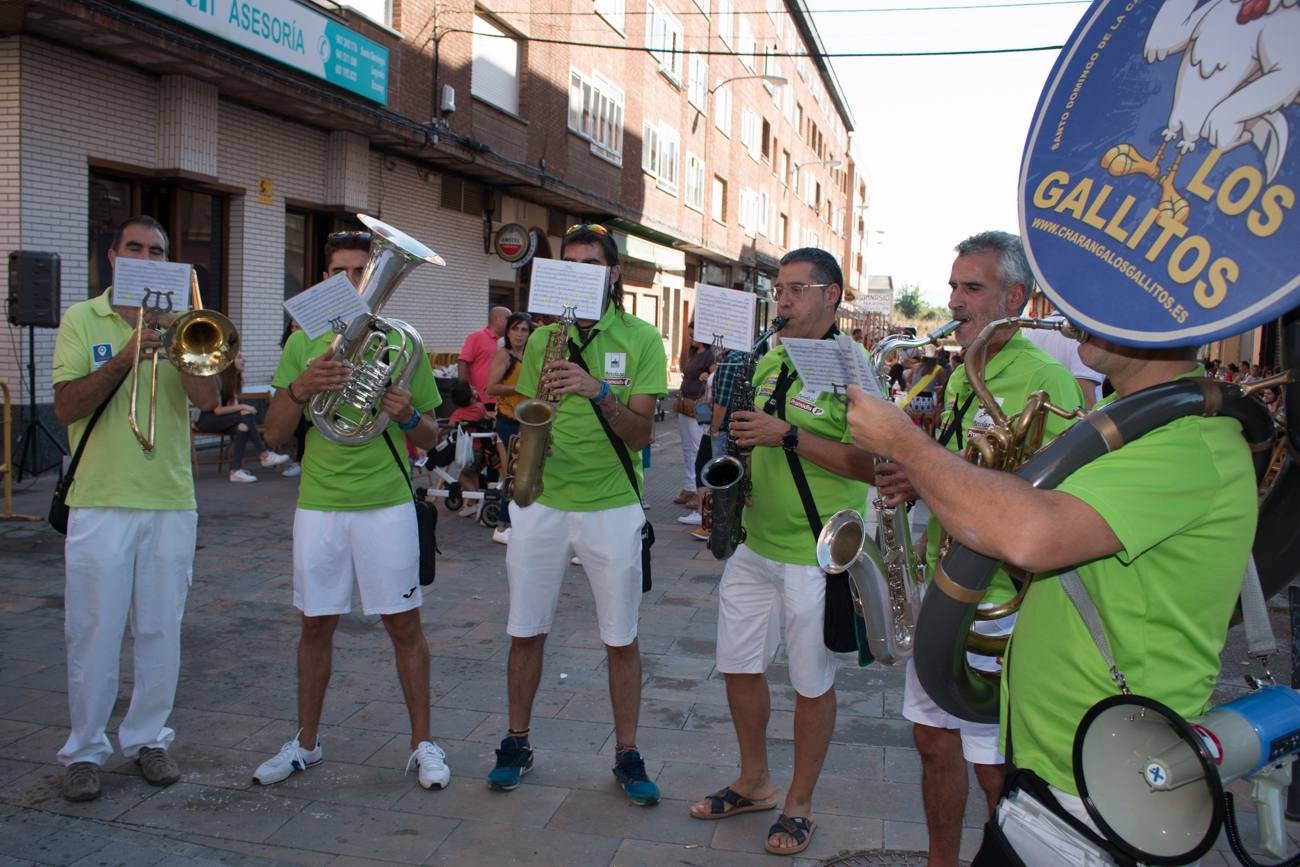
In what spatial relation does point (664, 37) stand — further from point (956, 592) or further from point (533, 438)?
point (956, 592)

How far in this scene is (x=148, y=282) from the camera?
384cm

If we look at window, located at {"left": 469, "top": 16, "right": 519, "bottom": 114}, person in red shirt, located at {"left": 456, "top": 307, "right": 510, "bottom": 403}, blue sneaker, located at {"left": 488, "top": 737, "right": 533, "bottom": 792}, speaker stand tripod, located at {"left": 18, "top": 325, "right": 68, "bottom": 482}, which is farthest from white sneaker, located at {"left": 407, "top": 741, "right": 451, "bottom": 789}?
window, located at {"left": 469, "top": 16, "right": 519, "bottom": 114}

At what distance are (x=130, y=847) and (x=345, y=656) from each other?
2057mm

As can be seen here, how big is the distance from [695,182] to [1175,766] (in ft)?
93.7

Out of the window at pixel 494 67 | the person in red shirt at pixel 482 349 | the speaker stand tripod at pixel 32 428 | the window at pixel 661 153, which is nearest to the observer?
the speaker stand tripod at pixel 32 428

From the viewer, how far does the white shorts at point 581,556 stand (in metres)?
4.02

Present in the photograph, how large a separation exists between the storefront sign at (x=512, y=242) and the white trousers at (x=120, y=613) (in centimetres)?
1425

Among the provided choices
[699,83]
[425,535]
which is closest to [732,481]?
[425,535]

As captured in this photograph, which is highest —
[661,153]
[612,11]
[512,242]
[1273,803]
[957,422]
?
[612,11]

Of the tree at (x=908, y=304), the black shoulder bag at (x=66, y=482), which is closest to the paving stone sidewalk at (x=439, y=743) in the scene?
the black shoulder bag at (x=66, y=482)

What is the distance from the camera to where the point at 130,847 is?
344 centimetres

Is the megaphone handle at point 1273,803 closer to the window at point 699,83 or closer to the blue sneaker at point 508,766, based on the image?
the blue sneaker at point 508,766

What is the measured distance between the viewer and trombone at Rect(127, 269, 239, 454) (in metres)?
3.80

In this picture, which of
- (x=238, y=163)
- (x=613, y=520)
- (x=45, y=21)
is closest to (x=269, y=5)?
(x=238, y=163)
